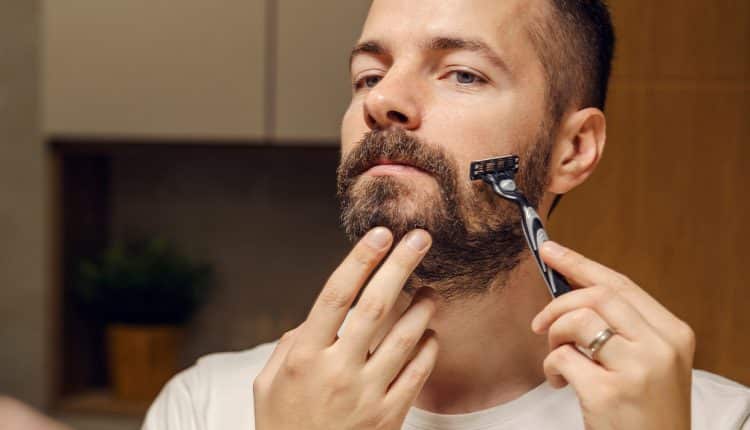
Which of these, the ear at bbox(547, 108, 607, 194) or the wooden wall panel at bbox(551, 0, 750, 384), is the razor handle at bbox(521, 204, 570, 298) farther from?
the wooden wall panel at bbox(551, 0, 750, 384)

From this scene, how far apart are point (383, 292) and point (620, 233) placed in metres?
1.05

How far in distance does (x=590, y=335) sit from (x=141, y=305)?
5.33 ft

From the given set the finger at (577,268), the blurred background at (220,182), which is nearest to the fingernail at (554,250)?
the finger at (577,268)

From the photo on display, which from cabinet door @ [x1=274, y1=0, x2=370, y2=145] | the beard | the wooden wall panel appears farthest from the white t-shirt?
cabinet door @ [x1=274, y1=0, x2=370, y2=145]

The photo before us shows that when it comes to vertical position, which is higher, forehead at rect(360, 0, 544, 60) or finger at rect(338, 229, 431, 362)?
forehead at rect(360, 0, 544, 60)

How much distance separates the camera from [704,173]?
63.6 inches

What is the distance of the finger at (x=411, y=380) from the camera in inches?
29.9

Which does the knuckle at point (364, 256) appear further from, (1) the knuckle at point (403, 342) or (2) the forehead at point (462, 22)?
(2) the forehead at point (462, 22)

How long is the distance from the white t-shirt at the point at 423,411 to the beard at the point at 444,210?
0.15 metres

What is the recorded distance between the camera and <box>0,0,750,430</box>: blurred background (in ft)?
5.33

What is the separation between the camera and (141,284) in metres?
2.04

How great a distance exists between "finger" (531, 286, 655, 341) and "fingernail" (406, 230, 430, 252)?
14cm

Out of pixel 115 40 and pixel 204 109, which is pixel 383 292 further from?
pixel 115 40

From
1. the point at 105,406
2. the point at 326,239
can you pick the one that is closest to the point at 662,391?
the point at 326,239
